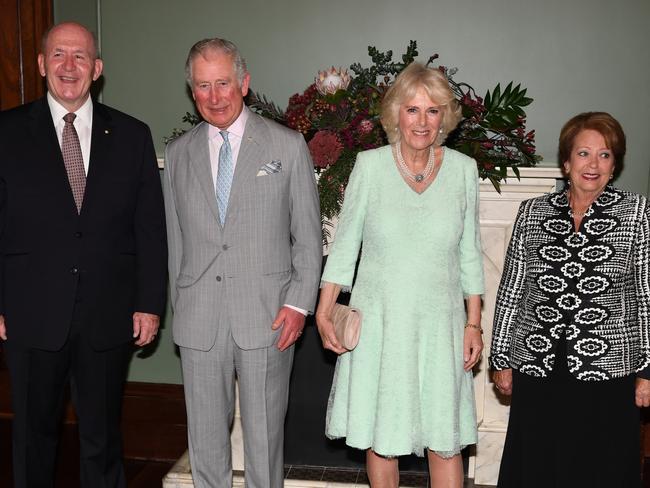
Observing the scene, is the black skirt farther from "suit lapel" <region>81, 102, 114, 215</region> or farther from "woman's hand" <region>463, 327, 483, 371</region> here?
"suit lapel" <region>81, 102, 114, 215</region>

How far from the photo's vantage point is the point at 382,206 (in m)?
2.47

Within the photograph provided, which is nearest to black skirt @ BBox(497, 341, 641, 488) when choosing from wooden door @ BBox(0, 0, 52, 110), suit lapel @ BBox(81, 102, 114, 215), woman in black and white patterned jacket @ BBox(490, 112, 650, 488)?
woman in black and white patterned jacket @ BBox(490, 112, 650, 488)

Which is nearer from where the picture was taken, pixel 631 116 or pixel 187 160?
pixel 187 160

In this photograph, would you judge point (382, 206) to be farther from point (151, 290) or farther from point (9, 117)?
point (9, 117)

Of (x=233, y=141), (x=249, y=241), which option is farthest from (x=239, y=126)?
(x=249, y=241)

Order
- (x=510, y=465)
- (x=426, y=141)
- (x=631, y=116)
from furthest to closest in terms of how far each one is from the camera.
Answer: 1. (x=631, y=116)
2. (x=510, y=465)
3. (x=426, y=141)

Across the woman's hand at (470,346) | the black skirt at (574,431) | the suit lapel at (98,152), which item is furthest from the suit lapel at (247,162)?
the black skirt at (574,431)

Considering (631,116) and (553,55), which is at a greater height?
(553,55)

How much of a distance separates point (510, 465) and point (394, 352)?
62cm

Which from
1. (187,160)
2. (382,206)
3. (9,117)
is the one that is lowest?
(382,206)

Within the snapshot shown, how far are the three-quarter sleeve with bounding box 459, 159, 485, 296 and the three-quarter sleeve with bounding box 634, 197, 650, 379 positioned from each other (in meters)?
0.50

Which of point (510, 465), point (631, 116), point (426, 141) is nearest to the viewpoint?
point (426, 141)

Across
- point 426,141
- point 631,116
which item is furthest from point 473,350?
point 631,116

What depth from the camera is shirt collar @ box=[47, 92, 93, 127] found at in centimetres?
267
